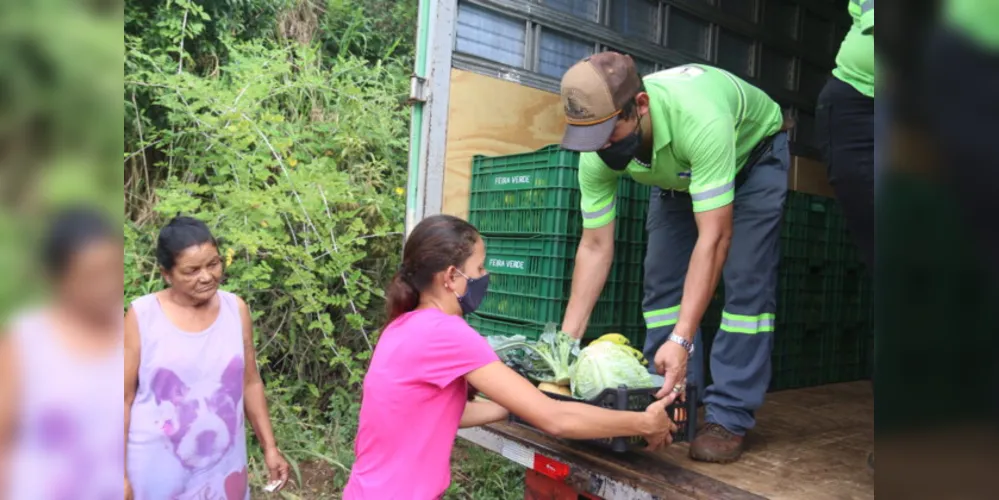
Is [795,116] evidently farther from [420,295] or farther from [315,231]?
[420,295]

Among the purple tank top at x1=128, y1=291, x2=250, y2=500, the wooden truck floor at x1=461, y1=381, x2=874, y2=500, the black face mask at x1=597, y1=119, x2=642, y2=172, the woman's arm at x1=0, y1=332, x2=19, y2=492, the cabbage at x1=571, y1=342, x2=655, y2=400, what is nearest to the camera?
the woman's arm at x1=0, y1=332, x2=19, y2=492

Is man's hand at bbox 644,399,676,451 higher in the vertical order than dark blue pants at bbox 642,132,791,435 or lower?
lower

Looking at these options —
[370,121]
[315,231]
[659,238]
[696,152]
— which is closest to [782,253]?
[659,238]

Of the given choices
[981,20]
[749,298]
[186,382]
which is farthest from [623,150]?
[981,20]

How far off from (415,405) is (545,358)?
708 mm

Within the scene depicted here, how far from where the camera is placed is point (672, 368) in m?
2.46

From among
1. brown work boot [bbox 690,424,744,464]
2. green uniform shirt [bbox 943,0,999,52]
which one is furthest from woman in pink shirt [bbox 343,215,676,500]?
green uniform shirt [bbox 943,0,999,52]

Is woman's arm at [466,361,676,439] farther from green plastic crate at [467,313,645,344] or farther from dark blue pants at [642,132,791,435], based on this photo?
green plastic crate at [467,313,645,344]

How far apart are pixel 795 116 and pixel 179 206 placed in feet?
15.8

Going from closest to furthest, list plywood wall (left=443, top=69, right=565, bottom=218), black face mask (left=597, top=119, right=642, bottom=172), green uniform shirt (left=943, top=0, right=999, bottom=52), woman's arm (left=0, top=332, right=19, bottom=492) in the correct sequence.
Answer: woman's arm (left=0, top=332, right=19, bottom=492) < green uniform shirt (left=943, top=0, right=999, bottom=52) < black face mask (left=597, top=119, right=642, bottom=172) < plywood wall (left=443, top=69, right=565, bottom=218)

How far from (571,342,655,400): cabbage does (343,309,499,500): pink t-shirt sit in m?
0.49

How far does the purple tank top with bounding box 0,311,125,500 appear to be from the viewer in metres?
0.41

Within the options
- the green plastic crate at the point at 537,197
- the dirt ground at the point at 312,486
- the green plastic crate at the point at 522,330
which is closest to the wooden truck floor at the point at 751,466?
the green plastic crate at the point at 522,330

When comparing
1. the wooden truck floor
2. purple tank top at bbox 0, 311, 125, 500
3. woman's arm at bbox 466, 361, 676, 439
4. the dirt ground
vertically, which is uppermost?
purple tank top at bbox 0, 311, 125, 500
